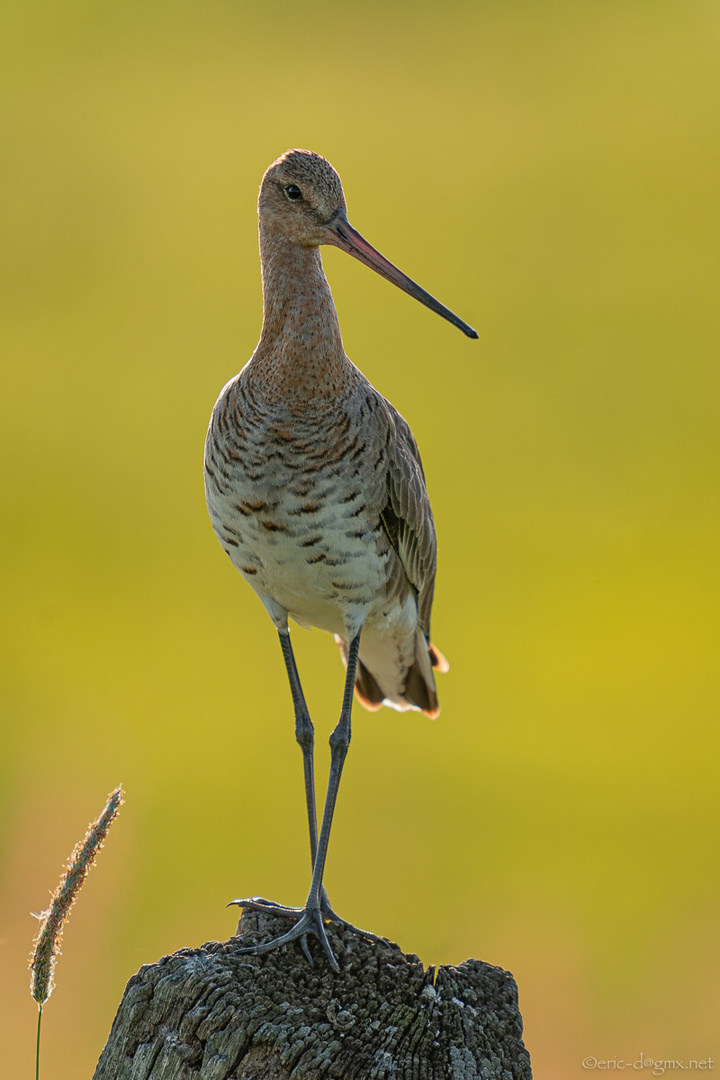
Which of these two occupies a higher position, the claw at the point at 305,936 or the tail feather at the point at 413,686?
the tail feather at the point at 413,686

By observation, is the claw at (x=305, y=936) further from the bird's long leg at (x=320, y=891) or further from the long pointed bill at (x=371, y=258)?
the long pointed bill at (x=371, y=258)

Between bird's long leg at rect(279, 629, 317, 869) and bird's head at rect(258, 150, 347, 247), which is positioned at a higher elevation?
bird's head at rect(258, 150, 347, 247)

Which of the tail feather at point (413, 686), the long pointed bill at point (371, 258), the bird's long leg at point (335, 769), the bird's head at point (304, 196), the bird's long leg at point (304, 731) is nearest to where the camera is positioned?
the long pointed bill at point (371, 258)

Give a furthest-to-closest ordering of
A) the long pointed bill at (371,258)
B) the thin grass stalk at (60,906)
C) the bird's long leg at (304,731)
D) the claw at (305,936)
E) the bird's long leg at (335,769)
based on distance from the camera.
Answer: the bird's long leg at (304,731) < the bird's long leg at (335,769) < the long pointed bill at (371,258) < the claw at (305,936) < the thin grass stalk at (60,906)

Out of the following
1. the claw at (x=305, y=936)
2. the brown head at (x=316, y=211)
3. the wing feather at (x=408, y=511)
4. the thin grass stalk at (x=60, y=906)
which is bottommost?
the thin grass stalk at (x=60, y=906)

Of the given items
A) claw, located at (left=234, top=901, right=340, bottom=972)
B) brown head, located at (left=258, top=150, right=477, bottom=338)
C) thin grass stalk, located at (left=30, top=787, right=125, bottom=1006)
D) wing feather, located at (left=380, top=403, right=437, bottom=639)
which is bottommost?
thin grass stalk, located at (left=30, top=787, right=125, bottom=1006)

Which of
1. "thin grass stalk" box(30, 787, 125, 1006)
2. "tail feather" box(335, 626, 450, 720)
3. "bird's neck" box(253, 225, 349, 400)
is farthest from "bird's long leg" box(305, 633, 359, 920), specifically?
"thin grass stalk" box(30, 787, 125, 1006)

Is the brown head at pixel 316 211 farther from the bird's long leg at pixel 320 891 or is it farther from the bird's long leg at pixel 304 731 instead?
the bird's long leg at pixel 304 731

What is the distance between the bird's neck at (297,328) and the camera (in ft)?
16.0

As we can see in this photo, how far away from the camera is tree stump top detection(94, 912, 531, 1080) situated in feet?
11.6

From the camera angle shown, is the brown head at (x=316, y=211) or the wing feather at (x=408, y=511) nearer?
the brown head at (x=316, y=211)

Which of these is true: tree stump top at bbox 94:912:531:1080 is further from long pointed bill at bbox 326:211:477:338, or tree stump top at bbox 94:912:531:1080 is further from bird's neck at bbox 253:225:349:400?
long pointed bill at bbox 326:211:477:338

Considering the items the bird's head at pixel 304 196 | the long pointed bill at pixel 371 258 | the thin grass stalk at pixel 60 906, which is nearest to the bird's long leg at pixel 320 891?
the thin grass stalk at pixel 60 906

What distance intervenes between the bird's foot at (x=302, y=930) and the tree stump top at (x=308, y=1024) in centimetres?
14
